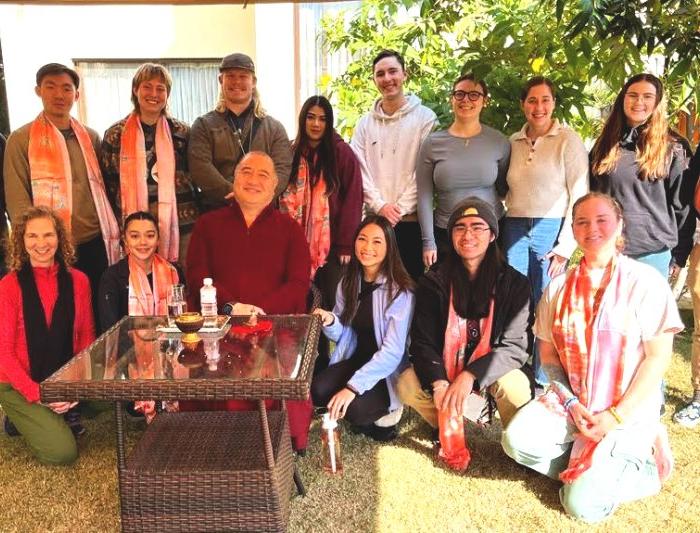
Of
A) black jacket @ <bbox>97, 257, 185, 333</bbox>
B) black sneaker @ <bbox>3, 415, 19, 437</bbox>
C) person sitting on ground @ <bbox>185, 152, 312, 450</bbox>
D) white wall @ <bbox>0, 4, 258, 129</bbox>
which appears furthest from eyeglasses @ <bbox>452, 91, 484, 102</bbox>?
white wall @ <bbox>0, 4, 258, 129</bbox>

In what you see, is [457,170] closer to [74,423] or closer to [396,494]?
[396,494]

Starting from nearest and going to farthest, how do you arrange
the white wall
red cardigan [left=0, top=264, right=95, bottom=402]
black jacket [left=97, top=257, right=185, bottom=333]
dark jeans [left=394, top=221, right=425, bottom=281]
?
red cardigan [left=0, top=264, right=95, bottom=402] → black jacket [left=97, top=257, right=185, bottom=333] → dark jeans [left=394, top=221, right=425, bottom=281] → the white wall

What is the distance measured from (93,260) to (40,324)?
2.40 feet

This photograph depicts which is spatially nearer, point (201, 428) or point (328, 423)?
point (201, 428)

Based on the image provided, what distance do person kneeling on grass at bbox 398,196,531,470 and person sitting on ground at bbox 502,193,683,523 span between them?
0.58 ft

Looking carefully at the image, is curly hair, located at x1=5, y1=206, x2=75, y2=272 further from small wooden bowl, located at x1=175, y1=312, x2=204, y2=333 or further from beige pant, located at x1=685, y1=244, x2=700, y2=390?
beige pant, located at x1=685, y1=244, x2=700, y2=390

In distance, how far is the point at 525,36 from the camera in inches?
132

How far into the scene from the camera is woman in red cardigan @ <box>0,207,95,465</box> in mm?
2938

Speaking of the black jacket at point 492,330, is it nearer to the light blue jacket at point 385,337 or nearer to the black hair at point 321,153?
the light blue jacket at point 385,337

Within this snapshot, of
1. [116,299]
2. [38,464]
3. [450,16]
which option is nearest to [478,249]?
[450,16]

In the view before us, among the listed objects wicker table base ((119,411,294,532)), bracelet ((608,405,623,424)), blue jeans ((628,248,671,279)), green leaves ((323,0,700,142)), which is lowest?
wicker table base ((119,411,294,532))

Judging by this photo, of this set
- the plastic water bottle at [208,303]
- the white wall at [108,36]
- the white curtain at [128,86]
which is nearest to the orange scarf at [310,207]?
the plastic water bottle at [208,303]

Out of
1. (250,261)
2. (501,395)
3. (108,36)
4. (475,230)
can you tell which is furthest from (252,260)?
(108,36)

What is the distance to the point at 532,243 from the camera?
11.5 ft
